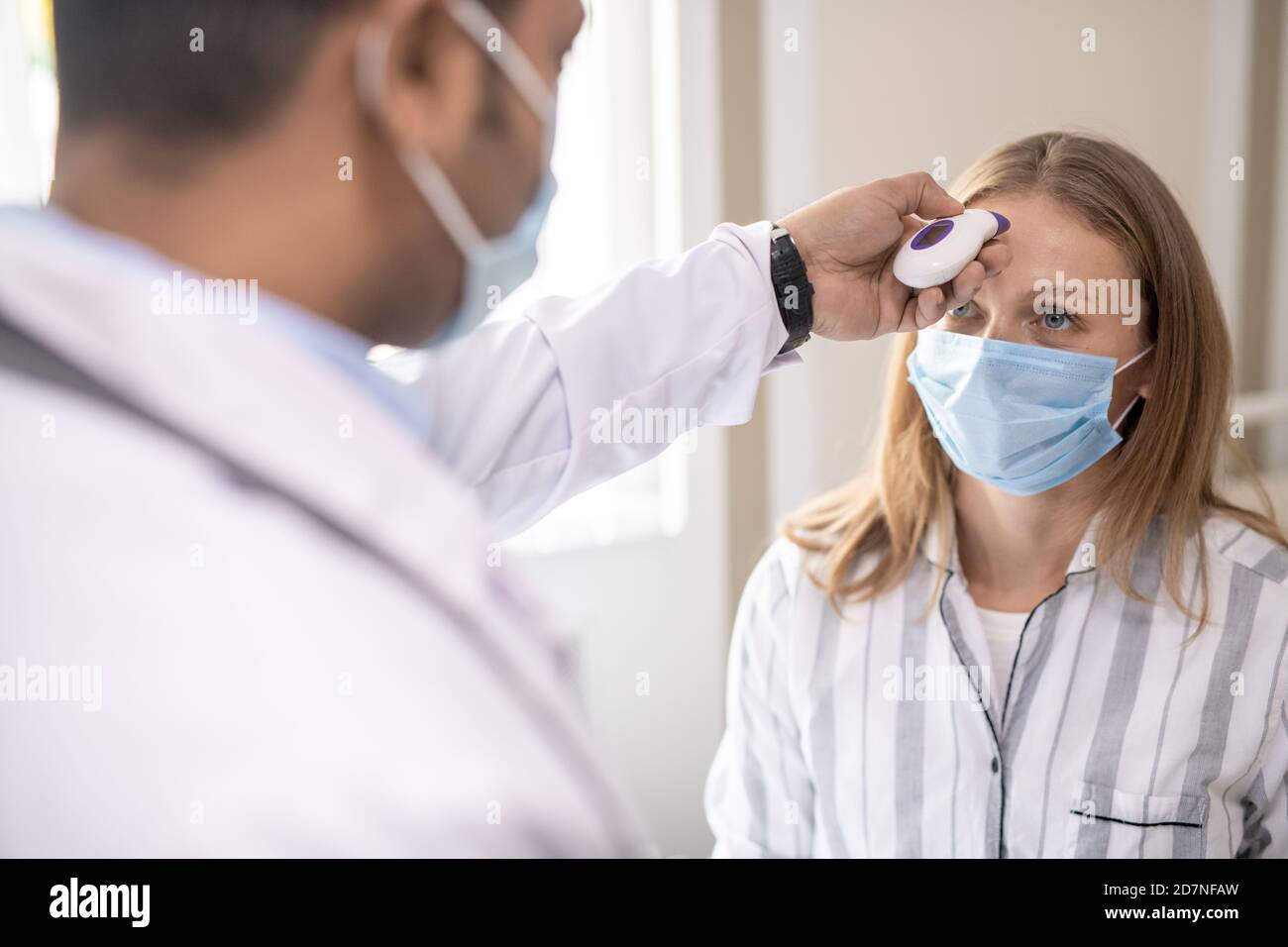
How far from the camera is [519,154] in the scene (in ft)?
2.09

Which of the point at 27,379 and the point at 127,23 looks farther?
the point at 127,23

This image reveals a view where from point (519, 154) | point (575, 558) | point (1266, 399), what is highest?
point (519, 154)

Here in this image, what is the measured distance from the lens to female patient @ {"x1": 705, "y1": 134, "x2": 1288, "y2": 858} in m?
1.13

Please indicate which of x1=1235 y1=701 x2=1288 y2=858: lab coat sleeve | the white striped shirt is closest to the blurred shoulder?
the white striped shirt

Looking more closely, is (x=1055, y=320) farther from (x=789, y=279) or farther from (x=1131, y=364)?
(x=789, y=279)

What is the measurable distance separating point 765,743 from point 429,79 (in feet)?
3.27

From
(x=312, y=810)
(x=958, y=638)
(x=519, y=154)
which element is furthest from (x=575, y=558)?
(x=312, y=810)

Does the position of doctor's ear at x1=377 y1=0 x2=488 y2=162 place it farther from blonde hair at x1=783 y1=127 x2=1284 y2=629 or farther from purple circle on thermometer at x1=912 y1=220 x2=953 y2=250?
blonde hair at x1=783 y1=127 x2=1284 y2=629

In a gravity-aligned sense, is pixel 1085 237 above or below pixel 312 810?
above

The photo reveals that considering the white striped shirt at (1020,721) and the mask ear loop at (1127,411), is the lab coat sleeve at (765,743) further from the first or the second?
the mask ear loop at (1127,411)

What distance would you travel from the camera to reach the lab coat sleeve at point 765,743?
4.27 feet

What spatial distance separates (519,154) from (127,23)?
0.23m

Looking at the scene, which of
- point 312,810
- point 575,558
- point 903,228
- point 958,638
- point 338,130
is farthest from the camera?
point 575,558

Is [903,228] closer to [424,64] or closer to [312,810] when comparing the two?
[424,64]
